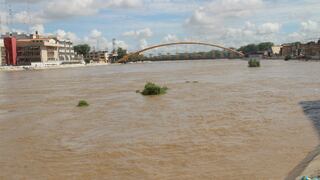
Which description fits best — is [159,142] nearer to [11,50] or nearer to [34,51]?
[11,50]

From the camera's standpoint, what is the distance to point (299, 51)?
469 feet

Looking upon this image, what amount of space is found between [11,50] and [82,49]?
4832 centimetres

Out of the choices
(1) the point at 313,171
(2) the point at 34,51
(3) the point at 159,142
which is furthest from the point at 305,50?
(1) the point at 313,171

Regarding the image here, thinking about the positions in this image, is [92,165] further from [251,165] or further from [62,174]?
[251,165]

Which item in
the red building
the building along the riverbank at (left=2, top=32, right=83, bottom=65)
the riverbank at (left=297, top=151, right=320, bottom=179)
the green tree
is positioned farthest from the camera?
the green tree

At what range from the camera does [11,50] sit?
119500 millimetres

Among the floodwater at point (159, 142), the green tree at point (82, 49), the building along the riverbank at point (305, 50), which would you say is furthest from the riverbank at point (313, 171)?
the green tree at point (82, 49)

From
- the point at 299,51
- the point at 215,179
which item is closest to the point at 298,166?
the point at 215,179

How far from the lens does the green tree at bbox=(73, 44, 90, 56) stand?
16662 cm

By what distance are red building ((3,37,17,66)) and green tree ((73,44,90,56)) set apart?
4475 centimetres

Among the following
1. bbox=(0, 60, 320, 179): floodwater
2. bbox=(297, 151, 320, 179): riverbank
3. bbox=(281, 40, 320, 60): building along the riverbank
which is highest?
bbox=(281, 40, 320, 60): building along the riverbank

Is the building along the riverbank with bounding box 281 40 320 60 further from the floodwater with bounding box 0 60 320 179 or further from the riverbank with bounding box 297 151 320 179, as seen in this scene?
the riverbank with bounding box 297 151 320 179

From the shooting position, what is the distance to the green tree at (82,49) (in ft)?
547

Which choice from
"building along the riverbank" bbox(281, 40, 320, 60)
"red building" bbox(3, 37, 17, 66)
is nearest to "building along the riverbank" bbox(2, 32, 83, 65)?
"red building" bbox(3, 37, 17, 66)
